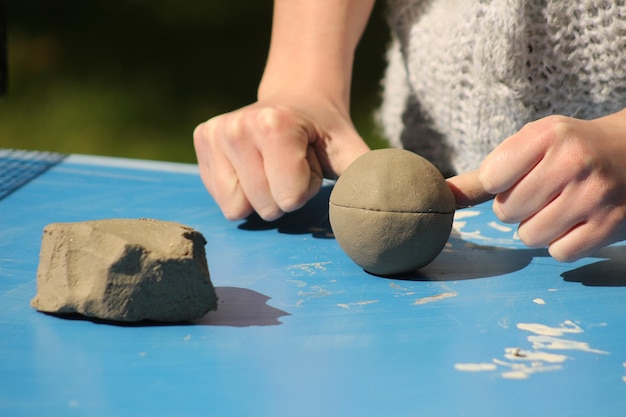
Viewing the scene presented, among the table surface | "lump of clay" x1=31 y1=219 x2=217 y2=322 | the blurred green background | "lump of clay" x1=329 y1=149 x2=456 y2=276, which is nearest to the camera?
the table surface

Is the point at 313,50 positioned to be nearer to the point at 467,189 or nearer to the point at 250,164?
the point at 250,164

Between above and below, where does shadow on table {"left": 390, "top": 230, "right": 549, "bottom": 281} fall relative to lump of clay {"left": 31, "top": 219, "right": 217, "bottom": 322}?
below

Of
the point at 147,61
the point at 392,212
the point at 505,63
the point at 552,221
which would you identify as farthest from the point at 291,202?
the point at 147,61

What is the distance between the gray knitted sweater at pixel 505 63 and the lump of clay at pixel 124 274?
777 millimetres

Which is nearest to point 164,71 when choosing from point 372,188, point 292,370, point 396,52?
point 396,52

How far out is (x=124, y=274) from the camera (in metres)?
0.79

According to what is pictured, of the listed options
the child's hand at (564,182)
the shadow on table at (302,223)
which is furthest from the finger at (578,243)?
the shadow on table at (302,223)

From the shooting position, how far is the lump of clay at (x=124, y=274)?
788 mm

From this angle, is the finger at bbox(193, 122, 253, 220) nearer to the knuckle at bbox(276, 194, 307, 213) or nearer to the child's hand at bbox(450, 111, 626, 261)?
the knuckle at bbox(276, 194, 307, 213)

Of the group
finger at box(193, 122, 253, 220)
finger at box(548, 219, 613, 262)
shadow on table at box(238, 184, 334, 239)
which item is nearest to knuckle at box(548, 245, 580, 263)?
finger at box(548, 219, 613, 262)

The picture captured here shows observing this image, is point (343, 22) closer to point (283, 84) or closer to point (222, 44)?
point (283, 84)

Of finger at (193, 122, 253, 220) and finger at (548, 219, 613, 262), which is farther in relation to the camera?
finger at (193, 122, 253, 220)

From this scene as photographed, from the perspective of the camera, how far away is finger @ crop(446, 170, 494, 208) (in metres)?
0.98

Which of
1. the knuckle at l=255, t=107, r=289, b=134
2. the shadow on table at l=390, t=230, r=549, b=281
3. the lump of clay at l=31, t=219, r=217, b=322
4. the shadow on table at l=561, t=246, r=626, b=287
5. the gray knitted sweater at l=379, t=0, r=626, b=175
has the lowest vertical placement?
the shadow on table at l=390, t=230, r=549, b=281
